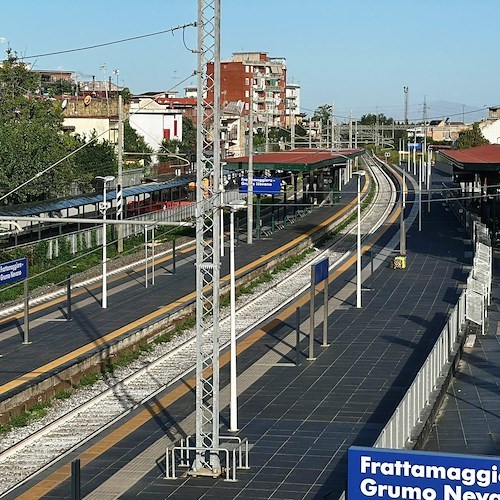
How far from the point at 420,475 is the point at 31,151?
41.9 meters

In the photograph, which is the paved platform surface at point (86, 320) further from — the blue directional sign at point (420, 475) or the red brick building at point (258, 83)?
the red brick building at point (258, 83)

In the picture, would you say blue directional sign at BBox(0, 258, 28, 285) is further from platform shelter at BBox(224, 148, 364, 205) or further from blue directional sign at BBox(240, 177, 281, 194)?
platform shelter at BBox(224, 148, 364, 205)

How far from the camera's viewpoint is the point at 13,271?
29.8 metres

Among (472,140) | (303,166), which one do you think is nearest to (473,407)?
(303,166)

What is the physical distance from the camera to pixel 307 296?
40031 mm

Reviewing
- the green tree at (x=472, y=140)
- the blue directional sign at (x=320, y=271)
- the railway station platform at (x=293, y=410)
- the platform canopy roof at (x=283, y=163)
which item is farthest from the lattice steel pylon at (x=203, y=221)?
the green tree at (x=472, y=140)

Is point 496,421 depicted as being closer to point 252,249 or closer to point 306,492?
point 306,492

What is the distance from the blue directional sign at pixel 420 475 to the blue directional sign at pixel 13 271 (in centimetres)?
1764

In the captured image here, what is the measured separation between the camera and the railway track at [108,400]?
21562 millimetres

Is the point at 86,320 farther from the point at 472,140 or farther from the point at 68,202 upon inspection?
the point at 472,140

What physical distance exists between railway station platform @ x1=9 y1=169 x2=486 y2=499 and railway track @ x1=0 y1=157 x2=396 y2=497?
0.75 m

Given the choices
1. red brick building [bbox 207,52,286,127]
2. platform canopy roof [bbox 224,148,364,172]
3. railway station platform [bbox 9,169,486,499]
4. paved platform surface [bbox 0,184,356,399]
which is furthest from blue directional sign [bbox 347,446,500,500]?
red brick building [bbox 207,52,286,127]

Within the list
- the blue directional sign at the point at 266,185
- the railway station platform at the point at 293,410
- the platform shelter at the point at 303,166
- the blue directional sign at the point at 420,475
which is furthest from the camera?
the platform shelter at the point at 303,166

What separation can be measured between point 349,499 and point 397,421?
16.4 feet
